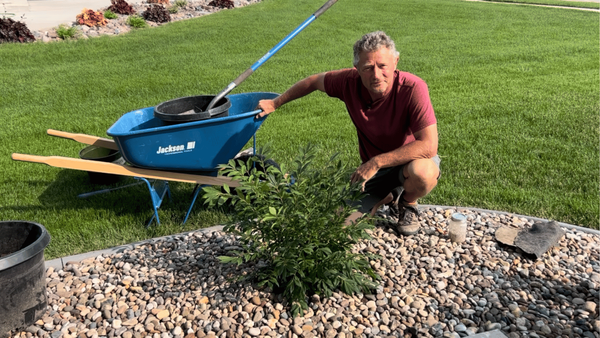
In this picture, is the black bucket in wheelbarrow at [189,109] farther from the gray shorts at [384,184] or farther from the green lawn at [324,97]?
the gray shorts at [384,184]

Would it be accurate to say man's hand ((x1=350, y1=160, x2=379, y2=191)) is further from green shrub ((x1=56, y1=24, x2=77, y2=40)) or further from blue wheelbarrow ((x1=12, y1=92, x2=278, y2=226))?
green shrub ((x1=56, y1=24, x2=77, y2=40))

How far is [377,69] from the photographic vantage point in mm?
3100

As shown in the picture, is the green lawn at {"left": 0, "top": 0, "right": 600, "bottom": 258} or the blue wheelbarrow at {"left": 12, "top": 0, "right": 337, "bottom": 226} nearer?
the blue wheelbarrow at {"left": 12, "top": 0, "right": 337, "bottom": 226}

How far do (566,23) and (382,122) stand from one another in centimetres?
1091

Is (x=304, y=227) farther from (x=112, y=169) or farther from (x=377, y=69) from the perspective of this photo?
(x=112, y=169)

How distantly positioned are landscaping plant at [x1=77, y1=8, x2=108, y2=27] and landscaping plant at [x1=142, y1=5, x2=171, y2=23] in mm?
1134

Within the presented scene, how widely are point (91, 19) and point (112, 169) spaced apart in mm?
9706

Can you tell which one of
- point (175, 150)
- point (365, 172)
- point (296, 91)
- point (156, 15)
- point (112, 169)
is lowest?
point (156, 15)

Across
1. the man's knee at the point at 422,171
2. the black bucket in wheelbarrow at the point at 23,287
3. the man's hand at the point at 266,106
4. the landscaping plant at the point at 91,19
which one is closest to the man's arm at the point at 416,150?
the man's knee at the point at 422,171

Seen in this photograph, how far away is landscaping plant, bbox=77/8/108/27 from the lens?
462 inches

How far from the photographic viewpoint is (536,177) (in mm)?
4426

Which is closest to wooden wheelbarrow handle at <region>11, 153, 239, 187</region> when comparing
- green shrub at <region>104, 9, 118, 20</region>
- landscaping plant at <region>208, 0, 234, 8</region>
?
green shrub at <region>104, 9, 118, 20</region>

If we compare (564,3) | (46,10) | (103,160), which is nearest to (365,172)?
(103,160)

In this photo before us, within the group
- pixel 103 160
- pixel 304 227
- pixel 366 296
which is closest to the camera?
pixel 304 227
